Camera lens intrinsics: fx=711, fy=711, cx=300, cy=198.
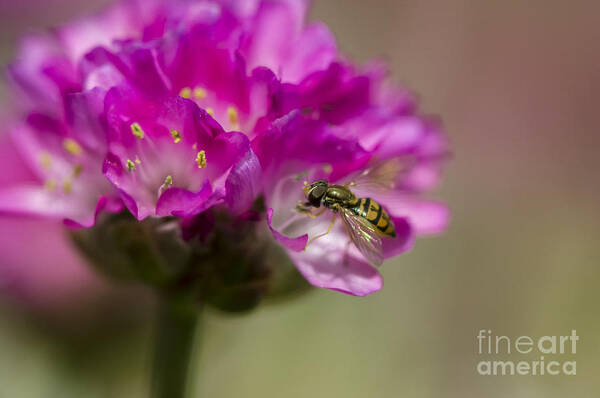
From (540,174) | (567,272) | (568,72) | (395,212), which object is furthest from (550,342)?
(568,72)

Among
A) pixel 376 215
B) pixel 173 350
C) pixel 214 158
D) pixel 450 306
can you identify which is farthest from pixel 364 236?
pixel 450 306

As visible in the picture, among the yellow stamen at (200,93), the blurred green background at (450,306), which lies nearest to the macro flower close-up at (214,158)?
the yellow stamen at (200,93)

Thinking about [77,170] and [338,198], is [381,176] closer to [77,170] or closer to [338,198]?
[338,198]

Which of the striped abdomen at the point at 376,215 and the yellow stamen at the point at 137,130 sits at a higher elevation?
the yellow stamen at the point at 137,130

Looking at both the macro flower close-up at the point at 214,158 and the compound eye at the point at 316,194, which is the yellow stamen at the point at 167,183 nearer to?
the macro flower close-up at the point at 214,158

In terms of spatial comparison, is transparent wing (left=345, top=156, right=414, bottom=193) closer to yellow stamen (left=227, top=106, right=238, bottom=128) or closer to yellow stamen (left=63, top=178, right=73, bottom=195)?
yellow stamen (left=227, top=106, right=238, bottom=128)

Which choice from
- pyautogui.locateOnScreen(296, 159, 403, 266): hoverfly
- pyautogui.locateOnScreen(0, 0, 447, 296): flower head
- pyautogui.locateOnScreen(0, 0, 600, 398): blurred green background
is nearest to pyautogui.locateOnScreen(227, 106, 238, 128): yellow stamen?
pyautogui.locateOnScreen(0, 0, 447, 296): flower head
